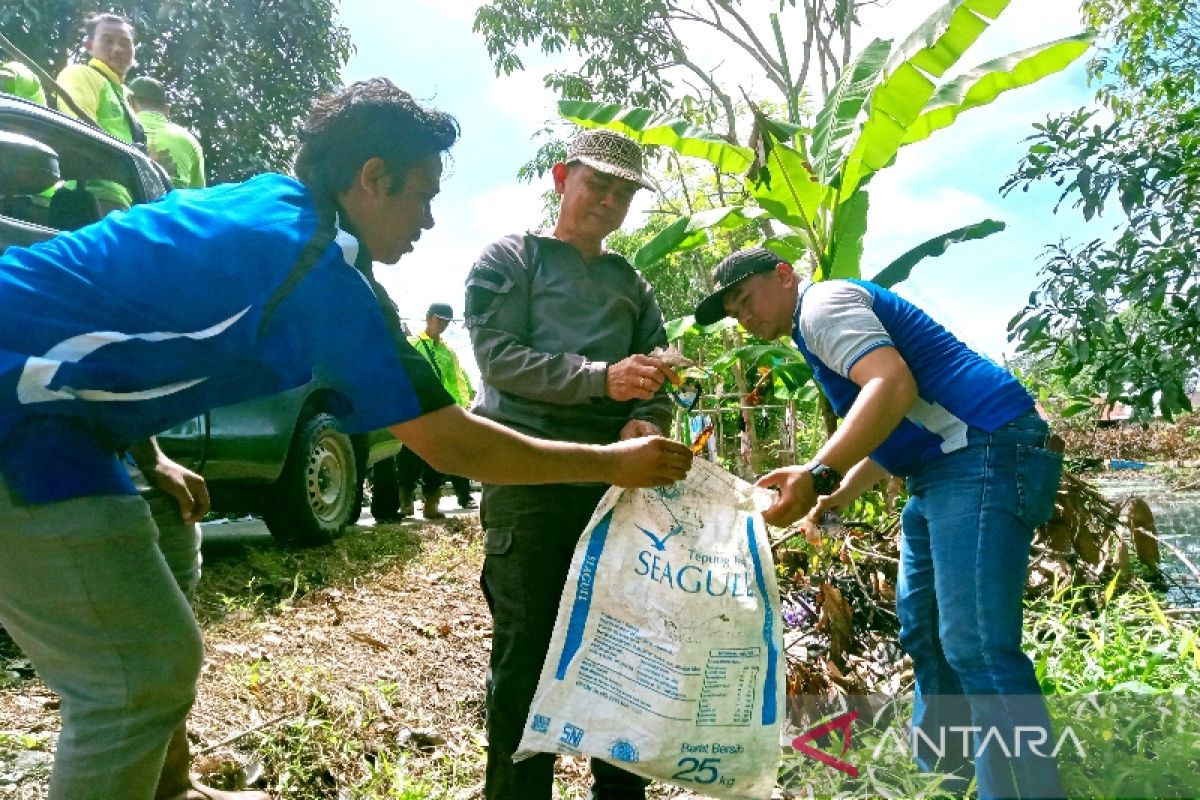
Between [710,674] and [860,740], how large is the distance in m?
1.01

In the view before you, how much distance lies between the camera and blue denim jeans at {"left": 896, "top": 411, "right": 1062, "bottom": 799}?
1.96 m

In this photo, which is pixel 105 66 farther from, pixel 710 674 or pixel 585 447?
pixel 710 674

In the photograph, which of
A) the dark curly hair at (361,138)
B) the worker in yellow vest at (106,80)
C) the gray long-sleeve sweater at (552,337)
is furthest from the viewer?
the worker in yellow vest at (106,80)

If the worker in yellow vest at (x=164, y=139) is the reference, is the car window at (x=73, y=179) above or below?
below

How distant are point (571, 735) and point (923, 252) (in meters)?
3.94

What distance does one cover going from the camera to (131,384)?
4.80ft

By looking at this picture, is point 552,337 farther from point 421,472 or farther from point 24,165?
point 421,472

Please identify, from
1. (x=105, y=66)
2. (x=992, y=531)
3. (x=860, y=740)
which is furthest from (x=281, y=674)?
(x=105, y=66)

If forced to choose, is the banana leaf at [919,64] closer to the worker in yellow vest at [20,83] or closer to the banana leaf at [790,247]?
the banana leaf at [790,247]

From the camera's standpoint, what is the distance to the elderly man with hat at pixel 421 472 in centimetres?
748

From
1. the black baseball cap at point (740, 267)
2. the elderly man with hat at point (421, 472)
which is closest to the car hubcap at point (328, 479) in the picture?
the elderly man with hat at point (421, 472)

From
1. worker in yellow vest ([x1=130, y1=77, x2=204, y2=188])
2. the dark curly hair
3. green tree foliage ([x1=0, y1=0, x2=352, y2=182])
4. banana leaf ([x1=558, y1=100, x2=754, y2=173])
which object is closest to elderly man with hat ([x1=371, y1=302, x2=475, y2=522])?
worker in yellow vest ([x1=130, y1=77, x2=204, y2=188])

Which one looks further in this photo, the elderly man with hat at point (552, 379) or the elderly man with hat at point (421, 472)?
the elderly man with hat at point (421, 472)

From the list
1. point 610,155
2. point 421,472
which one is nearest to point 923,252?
point 610,155
